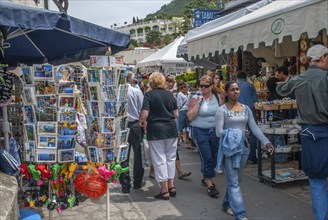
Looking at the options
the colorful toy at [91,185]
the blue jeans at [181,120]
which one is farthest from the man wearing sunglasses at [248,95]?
the colorful toy at [91,185]

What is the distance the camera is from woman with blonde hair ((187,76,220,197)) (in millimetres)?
5578

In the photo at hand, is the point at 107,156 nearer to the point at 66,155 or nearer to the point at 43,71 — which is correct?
the point at 66,155

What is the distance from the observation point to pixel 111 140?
4.25 m

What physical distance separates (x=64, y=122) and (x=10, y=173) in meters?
0.79

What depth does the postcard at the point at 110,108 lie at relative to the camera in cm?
418

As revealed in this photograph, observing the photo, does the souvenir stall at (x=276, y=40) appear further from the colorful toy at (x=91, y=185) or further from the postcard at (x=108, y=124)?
the colorful toy at (x=91, y=185)

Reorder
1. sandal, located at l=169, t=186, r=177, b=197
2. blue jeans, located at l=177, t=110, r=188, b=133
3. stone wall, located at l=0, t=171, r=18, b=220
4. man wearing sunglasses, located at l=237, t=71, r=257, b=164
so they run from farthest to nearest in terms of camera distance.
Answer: man wearing sunglasses, located at l=237, t=71, r=257, b=164 → blue jeans, located at l=177, t=110, r=188, b=133 → sandal, located at l=169, t=186, r=177, b=197 → stone wall, located at l=0, t=171, r=18, b=220

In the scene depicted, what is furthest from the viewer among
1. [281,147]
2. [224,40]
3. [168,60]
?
[168,60]

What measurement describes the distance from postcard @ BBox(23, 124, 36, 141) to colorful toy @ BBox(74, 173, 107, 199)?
2.26ft

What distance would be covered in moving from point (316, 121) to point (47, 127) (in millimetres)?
2886

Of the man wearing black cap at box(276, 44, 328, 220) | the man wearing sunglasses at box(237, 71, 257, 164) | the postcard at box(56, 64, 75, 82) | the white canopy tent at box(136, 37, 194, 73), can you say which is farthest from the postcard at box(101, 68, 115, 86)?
the white canopy tent at box(136, 37, 194, 73)

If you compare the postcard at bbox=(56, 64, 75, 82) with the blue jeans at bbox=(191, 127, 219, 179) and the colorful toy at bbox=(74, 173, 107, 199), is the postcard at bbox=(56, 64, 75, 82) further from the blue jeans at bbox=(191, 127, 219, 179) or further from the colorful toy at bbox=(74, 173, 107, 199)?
the blue jeans at bbox=(191, 127, 219, 179)

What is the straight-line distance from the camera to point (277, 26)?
4.80 m

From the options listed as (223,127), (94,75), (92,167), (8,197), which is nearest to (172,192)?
(223,127)
